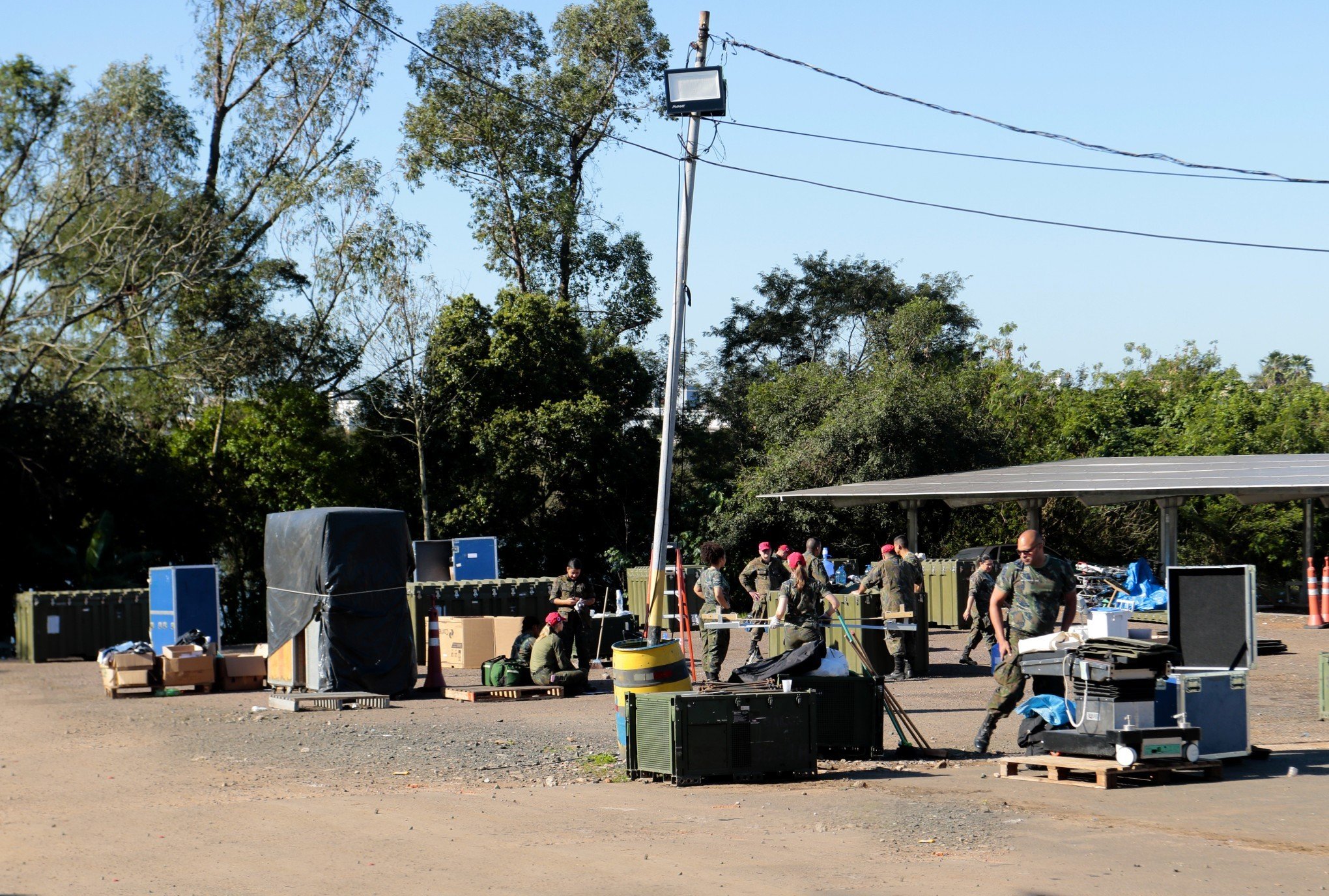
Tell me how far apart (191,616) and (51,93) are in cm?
1776

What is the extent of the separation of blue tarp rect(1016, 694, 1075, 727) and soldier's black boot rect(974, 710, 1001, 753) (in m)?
0.74

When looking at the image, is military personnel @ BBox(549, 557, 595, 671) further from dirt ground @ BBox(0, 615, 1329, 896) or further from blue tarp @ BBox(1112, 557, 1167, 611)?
blue tarp @ BBox(1112, 557, 1167, 611)

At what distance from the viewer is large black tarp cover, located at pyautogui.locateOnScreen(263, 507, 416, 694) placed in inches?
701

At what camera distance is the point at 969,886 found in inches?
285

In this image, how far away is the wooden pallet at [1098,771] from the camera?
33.9ft

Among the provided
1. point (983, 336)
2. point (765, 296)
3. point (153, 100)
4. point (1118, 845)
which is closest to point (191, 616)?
point (1118, 845)

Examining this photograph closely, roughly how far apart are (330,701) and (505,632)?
4675mm

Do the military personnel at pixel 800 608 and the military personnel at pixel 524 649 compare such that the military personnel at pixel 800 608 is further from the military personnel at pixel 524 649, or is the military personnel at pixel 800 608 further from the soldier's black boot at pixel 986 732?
the military personnel at pixel 524 649

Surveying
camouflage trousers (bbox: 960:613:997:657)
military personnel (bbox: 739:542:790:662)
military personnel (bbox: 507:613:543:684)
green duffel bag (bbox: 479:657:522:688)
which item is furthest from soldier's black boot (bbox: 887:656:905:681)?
green duffel bag (bbox: 479:657:522:688)

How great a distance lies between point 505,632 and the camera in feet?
70.9

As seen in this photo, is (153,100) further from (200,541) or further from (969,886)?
(969,886)

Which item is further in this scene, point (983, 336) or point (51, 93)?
point (983, 336)

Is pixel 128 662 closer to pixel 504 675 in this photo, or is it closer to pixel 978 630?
pixel 504 675

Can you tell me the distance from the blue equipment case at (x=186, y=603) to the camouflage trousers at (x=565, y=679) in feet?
27.0
